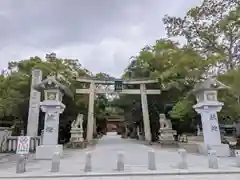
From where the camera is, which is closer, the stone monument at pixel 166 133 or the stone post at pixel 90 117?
the stone monument at pixel 166 133

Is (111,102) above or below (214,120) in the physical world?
above

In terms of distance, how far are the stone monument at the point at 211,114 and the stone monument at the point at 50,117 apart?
8.02 m

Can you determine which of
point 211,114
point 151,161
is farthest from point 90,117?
point 151,161

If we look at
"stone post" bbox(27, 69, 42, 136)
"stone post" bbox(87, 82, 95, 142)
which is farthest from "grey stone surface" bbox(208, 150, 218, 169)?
"stone post" bbox(87, 82, 95, 142)

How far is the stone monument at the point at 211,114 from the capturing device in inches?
557

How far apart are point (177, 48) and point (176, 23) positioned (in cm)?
181

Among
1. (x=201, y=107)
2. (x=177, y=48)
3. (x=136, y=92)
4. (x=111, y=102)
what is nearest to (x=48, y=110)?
(x=201, y=107)

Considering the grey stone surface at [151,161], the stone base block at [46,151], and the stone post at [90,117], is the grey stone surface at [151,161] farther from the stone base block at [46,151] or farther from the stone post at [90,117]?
the stone post at [90,117]

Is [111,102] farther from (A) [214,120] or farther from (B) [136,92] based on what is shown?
(A) [214,120]

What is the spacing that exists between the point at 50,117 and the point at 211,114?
29.4 feet

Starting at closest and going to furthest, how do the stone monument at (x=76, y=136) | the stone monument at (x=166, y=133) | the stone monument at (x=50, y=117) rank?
the stone monument at (x=50, y=117), the stone monument at (x=166, y=133), the stone monument at (x=76, y=136)

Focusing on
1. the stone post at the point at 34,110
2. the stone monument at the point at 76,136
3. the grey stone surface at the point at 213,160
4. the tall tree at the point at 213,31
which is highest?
the tall tree at the point at 213,31

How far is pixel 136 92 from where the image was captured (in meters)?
27.0

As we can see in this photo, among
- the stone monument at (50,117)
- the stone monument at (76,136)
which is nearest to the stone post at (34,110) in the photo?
the stone monument at (76,136)
